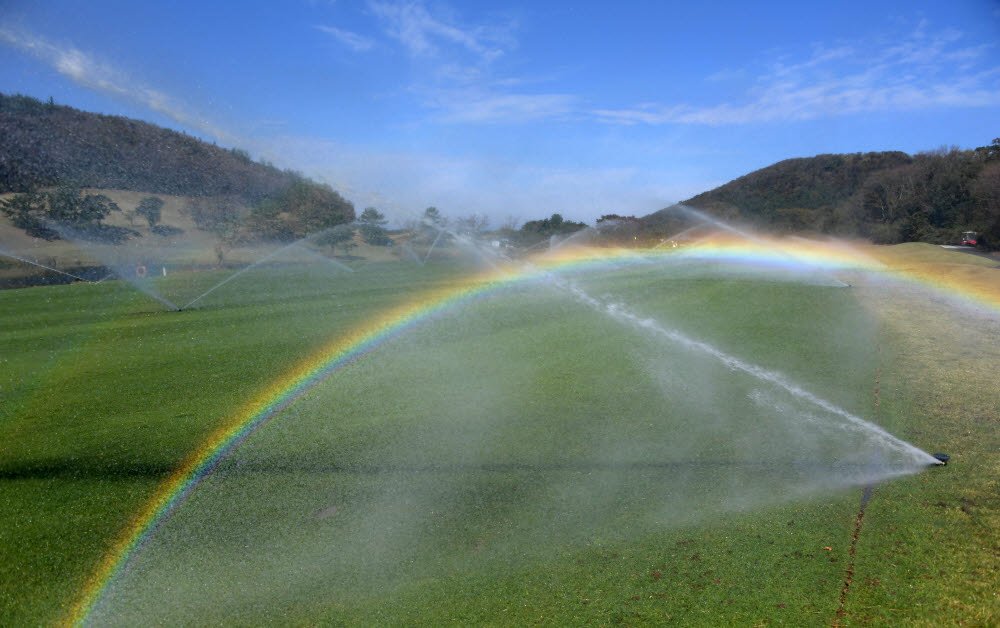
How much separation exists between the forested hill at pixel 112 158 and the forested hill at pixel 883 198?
38.1m

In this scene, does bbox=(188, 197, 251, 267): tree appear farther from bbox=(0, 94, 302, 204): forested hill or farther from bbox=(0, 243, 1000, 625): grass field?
bbox=(0, 243, 1000, 625): grass field

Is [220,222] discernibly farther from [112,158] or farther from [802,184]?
[802,184]

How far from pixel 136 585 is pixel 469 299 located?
51.4 ft

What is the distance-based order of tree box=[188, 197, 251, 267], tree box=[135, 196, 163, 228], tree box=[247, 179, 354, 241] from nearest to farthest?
tree box=[135, 196, 163, 228] → tree box=[188, 197, 251, 267] → tree box=[247, 179, 354, 241]

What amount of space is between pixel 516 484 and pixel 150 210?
37172 mm

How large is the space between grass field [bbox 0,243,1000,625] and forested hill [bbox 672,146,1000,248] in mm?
31159

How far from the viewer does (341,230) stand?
41.3 m

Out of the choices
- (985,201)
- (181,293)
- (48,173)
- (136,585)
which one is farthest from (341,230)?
(985,201)

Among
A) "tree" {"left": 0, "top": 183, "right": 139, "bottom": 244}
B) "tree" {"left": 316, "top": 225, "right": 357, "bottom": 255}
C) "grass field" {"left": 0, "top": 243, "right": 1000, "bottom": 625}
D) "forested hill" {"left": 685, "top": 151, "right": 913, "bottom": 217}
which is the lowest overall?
"grass field" {"left": 0, "top": 243, "right": 1000, "bottom": 625}

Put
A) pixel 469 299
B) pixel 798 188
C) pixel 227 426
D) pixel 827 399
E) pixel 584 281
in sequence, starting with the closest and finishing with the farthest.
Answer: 1. pixel 227 426
2. pixel 827 399
3. pixel 469 299
4. pixel 584 281
5. pixel 798 188

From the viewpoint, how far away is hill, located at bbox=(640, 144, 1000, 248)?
129 ft

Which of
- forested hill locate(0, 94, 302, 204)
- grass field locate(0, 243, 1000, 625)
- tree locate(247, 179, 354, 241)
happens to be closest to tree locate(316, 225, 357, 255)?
tree locate(247, 179, 354, 241)

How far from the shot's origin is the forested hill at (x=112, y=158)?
34.0 metres

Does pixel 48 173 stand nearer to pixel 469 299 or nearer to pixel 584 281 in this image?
pixel 469 299
